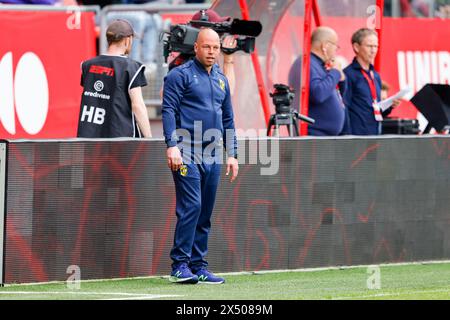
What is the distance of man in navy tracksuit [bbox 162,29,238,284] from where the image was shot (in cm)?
1134

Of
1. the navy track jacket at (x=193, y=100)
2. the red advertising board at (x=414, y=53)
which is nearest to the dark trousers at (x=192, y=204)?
the navy track jacket at (x=193, y=100)

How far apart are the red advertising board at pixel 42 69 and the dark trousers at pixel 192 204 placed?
439 centimetres

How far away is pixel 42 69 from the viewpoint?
1616cm

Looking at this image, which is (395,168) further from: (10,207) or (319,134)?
(10,207)

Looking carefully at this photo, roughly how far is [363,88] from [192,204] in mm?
4360

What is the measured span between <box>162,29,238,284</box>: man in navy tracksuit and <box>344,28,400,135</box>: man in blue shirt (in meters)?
3.88

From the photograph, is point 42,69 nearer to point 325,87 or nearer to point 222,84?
point 325,87

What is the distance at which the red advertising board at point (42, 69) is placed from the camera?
1561cm

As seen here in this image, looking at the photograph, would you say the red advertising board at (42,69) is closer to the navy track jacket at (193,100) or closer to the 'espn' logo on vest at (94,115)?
the 'espn' logo on vest at (94,115)

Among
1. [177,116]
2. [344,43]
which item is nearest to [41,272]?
[177,116]

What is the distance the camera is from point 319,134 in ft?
47.6

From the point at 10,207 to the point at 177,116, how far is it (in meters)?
1.57

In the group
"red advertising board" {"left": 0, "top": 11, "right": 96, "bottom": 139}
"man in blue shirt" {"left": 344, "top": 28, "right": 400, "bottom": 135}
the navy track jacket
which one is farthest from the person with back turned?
"man in blue shirt" {"left": 344, "top": 28, "right": 400, "bottom": 135}

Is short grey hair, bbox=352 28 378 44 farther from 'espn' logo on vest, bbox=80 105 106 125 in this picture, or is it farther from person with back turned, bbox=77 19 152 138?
'espn' logo on vest, bbox=80 105 106 125
